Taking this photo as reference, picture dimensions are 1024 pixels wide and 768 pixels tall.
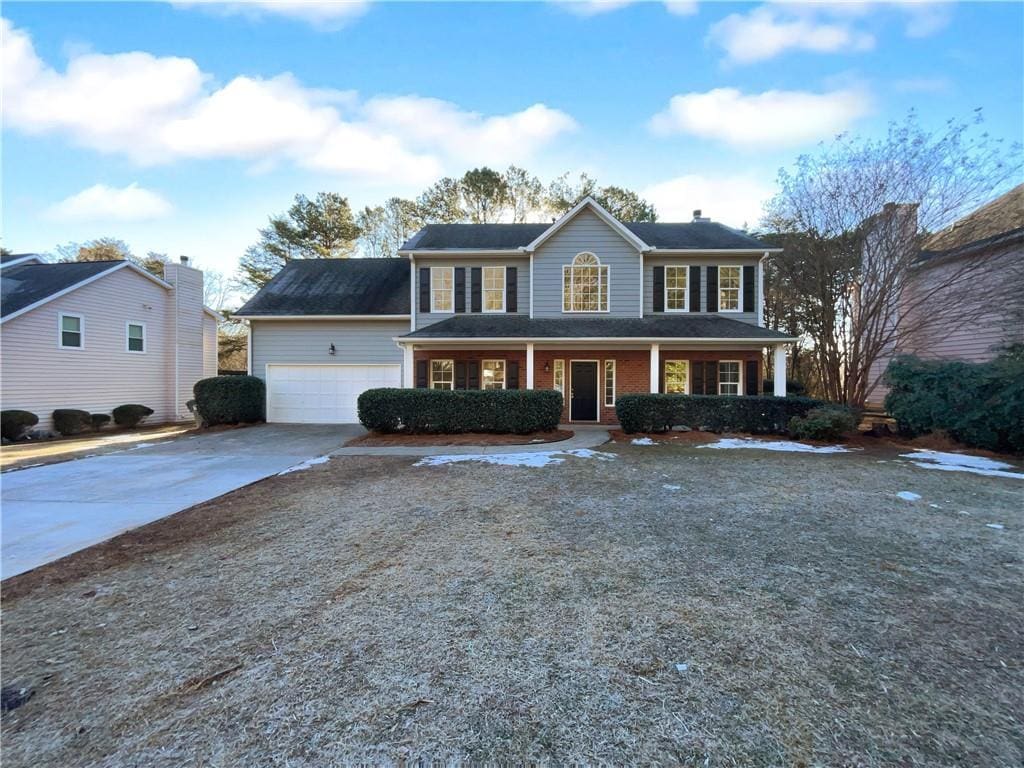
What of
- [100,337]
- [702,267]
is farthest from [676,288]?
[100,337]

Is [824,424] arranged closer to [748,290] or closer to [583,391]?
[748,290]

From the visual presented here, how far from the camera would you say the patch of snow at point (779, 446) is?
9359 mm

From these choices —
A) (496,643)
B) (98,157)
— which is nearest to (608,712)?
(496,643)

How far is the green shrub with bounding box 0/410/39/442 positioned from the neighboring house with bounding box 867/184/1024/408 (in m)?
24.0

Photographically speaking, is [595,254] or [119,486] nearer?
[119,486]

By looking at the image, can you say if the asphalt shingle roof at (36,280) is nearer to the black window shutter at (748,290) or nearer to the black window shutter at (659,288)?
the black window shutter at (659,288)

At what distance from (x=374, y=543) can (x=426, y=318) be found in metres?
10.8

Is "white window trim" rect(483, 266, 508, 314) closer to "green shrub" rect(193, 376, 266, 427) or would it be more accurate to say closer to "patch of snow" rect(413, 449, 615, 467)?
"patch of snow" rect(413, 449, 615, 467)

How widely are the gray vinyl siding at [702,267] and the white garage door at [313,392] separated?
861 cm

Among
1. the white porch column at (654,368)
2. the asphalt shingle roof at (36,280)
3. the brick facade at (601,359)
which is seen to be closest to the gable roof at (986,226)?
the brick facade at (601,359)

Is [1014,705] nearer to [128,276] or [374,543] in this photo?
[374,543]

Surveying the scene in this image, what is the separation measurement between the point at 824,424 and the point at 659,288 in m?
6.09

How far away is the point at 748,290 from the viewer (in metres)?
13.8

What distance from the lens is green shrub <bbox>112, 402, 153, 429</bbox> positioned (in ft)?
47.6
